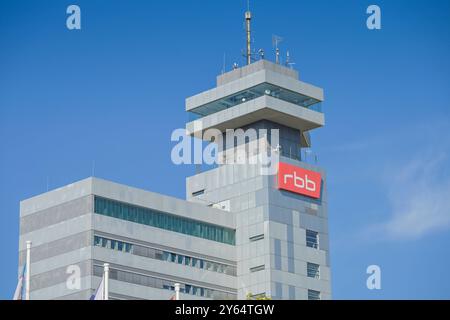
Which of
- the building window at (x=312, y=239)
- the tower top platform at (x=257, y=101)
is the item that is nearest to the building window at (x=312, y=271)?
the building window at (x=312, y=239)

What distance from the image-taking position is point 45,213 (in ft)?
536

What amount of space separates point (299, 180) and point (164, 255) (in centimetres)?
2543

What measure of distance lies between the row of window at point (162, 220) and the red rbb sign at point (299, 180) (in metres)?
10.0

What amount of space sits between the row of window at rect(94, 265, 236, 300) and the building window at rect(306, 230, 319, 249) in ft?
44.0

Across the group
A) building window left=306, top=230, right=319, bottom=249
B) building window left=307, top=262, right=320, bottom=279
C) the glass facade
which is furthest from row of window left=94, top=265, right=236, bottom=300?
the glass facade

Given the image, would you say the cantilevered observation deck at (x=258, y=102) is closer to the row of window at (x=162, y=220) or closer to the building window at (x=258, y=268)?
the row of window at (x=162, y=220)

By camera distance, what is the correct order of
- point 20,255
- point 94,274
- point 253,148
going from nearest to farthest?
point 94,274, point 20,255, point 253,148

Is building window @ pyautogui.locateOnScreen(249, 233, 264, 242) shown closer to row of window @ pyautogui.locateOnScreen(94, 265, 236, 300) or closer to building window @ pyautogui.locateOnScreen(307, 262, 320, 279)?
building window @ pyautogui.locateOnScreen(307, 262, 320, 279)

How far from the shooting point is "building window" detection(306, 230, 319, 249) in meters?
179

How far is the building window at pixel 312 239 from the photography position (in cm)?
17925
